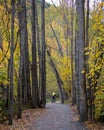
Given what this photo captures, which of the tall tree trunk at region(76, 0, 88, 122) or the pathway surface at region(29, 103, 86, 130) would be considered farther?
the tall tree trunk at region(76, 0, 88, 122)

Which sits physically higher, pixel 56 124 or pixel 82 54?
pixel 82 54

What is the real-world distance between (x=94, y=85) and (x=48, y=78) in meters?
46.9

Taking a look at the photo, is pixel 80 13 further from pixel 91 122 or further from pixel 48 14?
pixel 48 14

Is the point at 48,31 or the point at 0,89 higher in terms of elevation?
the point at 48,31

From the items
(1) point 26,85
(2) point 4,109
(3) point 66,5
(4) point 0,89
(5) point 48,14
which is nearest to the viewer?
(2) point 4,109

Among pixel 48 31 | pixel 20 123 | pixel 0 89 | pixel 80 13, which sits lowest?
pixel 20 123

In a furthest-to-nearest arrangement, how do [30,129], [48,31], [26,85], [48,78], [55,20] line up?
[48,78], [48,31], [55,20], [26,85], [30,129]

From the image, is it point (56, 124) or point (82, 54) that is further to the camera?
point (82, 54)

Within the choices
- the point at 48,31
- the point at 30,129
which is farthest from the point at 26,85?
the point at 48,31

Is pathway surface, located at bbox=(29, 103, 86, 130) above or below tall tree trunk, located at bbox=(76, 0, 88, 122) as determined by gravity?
below

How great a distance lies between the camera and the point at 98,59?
11.9 metres

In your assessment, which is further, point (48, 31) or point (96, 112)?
point (48, 31)

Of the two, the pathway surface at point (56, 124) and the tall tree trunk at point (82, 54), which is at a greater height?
the tall tree trunk at point (82, 54)

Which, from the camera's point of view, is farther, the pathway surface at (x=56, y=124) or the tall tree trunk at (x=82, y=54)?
the tall tree trunk at (x=82, y=54)
